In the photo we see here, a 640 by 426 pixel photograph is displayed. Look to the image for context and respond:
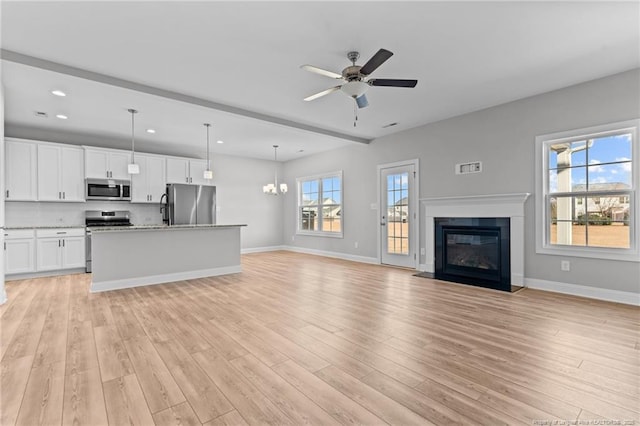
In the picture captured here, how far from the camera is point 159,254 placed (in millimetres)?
Result: 4883

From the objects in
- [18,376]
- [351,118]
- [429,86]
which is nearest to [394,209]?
[351,118]

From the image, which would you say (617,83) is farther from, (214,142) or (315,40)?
(214,142)

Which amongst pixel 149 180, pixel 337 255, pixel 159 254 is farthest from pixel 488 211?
pixel 149 180

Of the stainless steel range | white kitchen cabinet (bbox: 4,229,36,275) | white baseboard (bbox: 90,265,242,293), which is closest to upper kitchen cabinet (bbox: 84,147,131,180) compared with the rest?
the stainless steel range

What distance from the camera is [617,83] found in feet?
12.1

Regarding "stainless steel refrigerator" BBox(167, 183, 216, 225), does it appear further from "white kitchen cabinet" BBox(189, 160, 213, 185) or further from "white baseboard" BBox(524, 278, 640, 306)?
"white baseboard" BBox(524, 278, 640, 306)

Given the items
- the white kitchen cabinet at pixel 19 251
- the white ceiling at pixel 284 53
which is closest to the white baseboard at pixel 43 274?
the white kitchen cabinet at pixel 19 251

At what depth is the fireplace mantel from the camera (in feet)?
14.7

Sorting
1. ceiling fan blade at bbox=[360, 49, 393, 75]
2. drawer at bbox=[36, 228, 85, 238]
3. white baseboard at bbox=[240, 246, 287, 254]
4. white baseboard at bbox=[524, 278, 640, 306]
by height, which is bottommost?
white baseboard at bbox=[240, 246, 287, 254]

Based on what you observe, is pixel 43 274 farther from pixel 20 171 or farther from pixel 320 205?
pixel 320 205

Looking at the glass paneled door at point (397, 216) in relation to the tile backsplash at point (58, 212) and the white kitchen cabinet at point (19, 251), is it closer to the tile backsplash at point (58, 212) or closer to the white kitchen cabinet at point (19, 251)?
the tile backsplash at point (58, 212)

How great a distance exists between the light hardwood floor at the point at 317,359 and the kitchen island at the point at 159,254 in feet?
1.74

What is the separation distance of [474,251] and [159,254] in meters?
5.17

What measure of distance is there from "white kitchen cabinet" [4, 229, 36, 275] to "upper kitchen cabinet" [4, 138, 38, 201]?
27.2 inches
